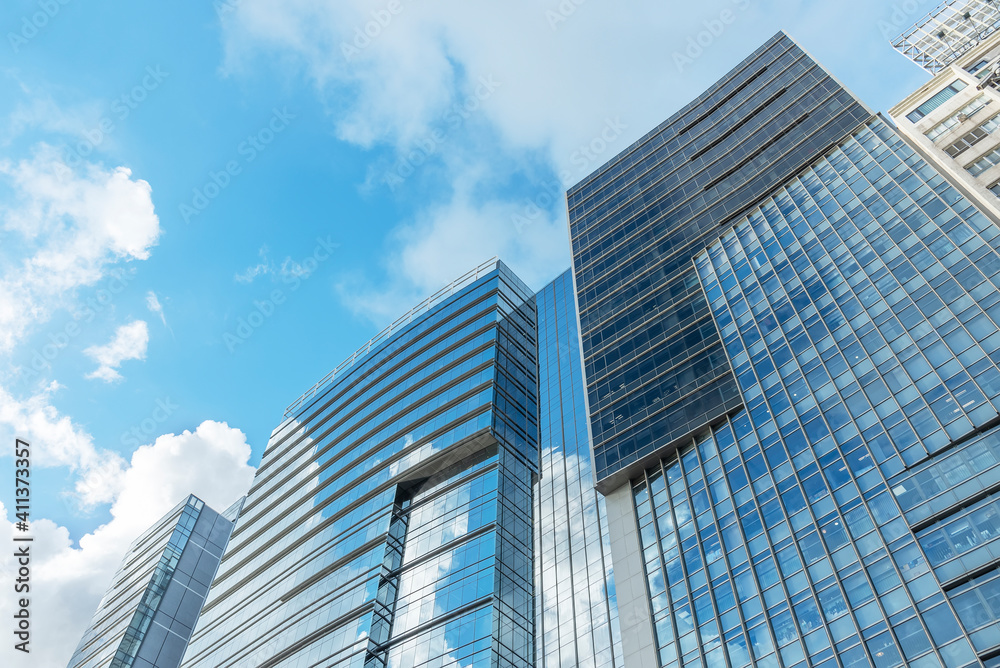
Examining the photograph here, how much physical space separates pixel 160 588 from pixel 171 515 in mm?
13837

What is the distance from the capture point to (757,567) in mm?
37781

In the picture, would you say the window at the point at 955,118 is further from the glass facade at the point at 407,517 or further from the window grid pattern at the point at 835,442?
the glass facade at the point at 407,517

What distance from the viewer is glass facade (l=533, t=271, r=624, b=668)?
1745 inches

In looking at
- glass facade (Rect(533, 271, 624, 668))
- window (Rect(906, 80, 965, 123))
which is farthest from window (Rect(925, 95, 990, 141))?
glass facade (Rect(533, 271, 624, 668))

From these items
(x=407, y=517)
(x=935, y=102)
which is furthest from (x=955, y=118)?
(x=407, y=517)

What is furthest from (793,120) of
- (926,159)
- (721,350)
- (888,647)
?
(888,647)

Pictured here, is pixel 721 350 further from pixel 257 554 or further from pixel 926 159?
pixel 257 554

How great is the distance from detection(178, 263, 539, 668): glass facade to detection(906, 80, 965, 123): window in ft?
127

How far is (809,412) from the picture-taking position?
41.9m

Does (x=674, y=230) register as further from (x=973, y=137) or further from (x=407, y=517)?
(x=407, y=517)

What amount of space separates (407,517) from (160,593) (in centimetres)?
4107

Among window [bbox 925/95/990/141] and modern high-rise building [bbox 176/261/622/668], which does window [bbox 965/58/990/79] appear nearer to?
window [bbox 925/95/990/141]

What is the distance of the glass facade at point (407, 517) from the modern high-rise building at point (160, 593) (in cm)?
713

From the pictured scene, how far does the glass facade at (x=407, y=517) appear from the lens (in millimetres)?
51719
